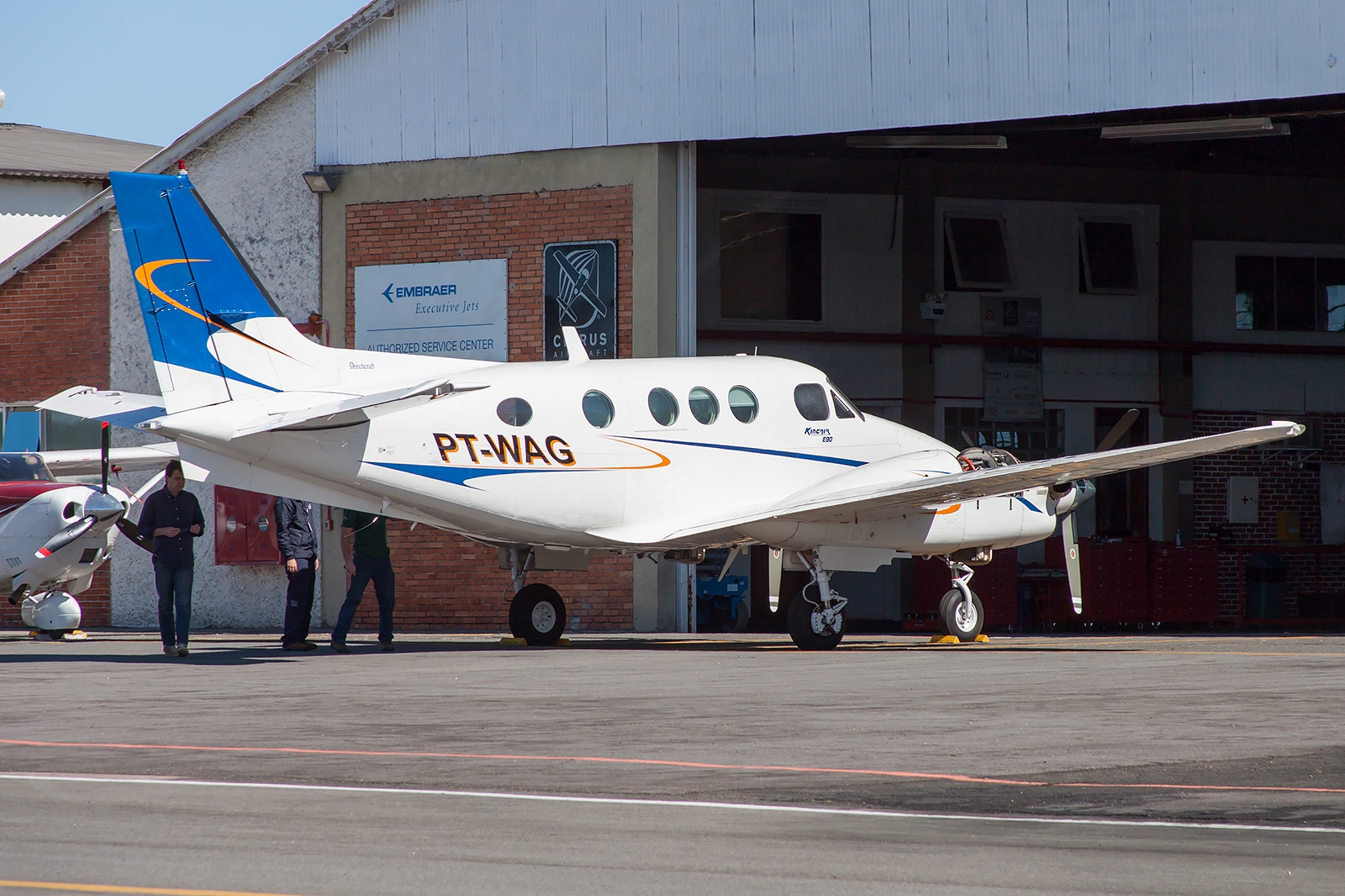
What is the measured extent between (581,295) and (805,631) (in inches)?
283

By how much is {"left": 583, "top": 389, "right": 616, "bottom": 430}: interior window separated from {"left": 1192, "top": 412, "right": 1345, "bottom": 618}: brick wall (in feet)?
57.1

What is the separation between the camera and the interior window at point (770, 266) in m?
25.5

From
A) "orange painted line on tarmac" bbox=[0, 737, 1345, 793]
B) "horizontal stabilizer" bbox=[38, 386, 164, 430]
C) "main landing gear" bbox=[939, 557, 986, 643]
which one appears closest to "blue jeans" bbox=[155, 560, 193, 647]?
"horizontal stabilizer" bbox=[38, 386, 164, 430]

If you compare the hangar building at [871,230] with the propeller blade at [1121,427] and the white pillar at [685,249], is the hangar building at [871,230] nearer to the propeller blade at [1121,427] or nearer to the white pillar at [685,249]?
the white pillar at [685,249]

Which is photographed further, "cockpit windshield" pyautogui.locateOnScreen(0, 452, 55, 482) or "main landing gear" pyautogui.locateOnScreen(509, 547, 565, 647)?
"cockpit windshield" pyautogui.locateOnScreen(0, 452, 55, 482)

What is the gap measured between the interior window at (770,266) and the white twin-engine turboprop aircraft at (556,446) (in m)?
9.65

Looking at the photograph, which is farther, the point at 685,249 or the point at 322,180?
the point at 322,180

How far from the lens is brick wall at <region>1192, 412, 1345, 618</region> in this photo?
2748 centimetres

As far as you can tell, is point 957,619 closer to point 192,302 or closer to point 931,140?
point 931,140

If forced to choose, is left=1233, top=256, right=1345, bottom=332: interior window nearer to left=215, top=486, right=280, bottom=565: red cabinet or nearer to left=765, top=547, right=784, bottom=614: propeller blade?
left=765, top=547, right=784, bottom=614: propeller blade

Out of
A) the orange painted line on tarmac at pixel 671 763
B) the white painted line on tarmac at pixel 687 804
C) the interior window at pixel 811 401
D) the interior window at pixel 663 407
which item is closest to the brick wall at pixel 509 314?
the interior window at pixel 811 401

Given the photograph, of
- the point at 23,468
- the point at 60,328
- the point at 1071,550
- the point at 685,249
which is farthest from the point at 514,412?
the point at 60,328

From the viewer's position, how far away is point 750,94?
1952cm

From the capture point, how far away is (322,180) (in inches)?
837
